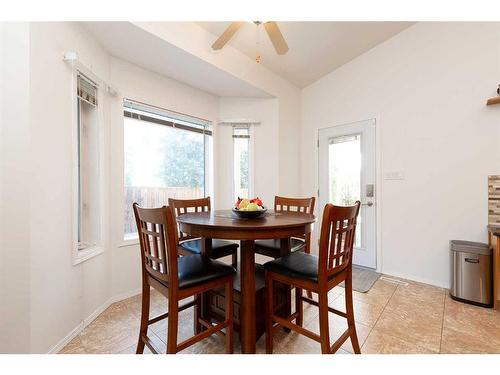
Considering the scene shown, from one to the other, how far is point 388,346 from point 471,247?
1.41 m

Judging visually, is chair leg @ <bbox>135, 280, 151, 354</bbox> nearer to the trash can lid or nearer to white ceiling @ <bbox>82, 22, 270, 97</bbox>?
white ceiling @ <bbox>82, 22, 270, 97</bbox>

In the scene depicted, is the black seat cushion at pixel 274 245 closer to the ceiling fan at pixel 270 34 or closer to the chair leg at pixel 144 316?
the chair leg at pixel 144 316

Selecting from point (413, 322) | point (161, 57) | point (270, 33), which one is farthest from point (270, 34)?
point (413, 322)

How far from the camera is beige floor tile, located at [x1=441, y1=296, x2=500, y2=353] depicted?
1.61m

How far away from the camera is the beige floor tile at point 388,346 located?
5.15ft

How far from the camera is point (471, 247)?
7.33 feet

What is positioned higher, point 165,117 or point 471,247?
point 165,117

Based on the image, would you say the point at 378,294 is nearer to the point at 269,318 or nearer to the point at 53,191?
the point at 269,318

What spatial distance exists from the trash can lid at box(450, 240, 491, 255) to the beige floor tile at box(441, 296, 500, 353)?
0.50 m

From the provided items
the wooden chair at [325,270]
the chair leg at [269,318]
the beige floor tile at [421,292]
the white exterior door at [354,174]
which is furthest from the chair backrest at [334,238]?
the white exterior door at [354,174]

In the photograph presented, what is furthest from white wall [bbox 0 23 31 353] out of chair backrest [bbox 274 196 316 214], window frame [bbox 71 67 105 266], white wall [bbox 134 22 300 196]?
chair backrest [bbox 274 196 316 214]

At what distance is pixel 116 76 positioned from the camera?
7.65 ft

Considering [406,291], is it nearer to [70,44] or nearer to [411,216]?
[411,216]
